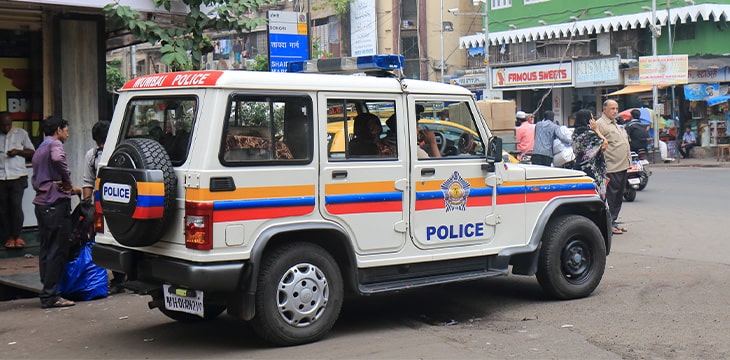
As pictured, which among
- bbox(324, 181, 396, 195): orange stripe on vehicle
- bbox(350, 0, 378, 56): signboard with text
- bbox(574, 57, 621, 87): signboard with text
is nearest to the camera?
bbox(324, 181, 396, 195): orange stripe on vehicle

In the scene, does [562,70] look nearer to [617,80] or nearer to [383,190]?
[617,80]

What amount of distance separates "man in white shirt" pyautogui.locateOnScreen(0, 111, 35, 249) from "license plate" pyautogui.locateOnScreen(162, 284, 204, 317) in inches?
202

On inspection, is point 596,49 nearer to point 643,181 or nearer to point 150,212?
point 643,181

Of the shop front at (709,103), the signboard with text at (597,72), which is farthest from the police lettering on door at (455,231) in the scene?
the signboard with text at (597,72)

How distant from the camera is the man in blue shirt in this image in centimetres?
3095

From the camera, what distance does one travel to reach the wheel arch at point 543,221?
25.1 ft

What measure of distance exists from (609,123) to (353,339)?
6.65 meters

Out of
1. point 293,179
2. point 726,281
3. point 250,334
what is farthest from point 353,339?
point 726,281

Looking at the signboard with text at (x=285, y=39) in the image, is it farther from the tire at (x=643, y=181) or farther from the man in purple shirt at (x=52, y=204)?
the tire at (x=643, y=181)

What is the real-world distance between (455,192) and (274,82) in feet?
Result: 6.14

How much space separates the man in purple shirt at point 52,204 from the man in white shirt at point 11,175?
266 centimetres

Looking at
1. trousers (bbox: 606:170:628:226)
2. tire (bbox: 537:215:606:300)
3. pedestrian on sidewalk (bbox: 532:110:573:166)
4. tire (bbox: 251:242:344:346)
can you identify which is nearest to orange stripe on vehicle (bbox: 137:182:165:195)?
tire (bbox: 251:242:344:346)

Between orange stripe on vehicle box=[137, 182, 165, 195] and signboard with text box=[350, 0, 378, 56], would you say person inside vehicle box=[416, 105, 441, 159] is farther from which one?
signboard with text box=[350, 0, 378, 56]

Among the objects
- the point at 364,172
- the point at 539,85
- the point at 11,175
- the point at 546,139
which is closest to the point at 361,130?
the point at 364,172
